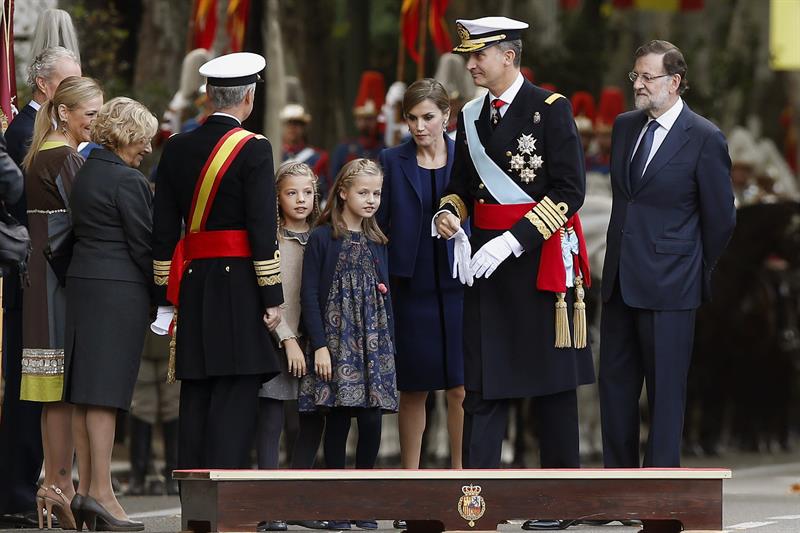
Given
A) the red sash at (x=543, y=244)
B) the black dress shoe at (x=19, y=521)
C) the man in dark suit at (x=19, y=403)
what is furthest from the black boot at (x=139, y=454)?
the red sash at (x=543, y=244)

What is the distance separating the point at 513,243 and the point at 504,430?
2.72 ft

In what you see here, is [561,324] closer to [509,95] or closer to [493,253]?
[493,253]

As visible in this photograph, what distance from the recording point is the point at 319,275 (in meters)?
9.31

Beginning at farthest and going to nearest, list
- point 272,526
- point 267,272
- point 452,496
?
point 272,526, point 267,272, point 452,496

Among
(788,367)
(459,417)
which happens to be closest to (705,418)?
(788,367)

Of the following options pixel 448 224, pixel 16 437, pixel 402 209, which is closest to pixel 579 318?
pixel 448 224

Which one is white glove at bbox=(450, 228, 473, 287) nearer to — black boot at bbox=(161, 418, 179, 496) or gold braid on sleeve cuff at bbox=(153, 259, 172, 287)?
gold braid on sleeve cuff at bbox=(153, 259, 172, 287)

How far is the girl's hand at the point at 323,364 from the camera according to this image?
361 inches

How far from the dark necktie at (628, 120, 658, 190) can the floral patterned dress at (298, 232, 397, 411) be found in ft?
3.99

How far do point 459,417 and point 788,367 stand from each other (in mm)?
8516

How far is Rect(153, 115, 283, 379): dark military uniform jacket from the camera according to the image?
8547 millimetres

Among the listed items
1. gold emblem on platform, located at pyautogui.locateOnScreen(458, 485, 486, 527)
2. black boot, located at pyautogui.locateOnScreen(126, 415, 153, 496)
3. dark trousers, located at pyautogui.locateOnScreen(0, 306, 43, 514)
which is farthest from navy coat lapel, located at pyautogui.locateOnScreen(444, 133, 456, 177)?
black boot, located at pyautogui.locateOnScreen(126, 415, 153, 496)

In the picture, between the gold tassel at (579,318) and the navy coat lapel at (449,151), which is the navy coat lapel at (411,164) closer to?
the navy coat lapel at (449,151)

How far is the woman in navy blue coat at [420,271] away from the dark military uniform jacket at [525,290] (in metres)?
0.71
